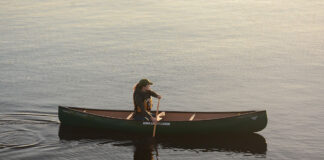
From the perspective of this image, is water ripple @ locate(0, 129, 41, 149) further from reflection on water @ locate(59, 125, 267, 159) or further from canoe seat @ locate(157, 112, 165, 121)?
canoe seat @ locate(157, 112, 165, 121)

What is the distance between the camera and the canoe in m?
19.1

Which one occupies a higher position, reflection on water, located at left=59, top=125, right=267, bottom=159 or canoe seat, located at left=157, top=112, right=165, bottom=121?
canoe seat, located at left=157, top=112, right=165, bottom=121

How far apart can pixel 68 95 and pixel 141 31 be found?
15.6 metres

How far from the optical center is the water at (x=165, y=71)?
61.9 ft

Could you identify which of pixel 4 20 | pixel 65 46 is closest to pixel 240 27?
pixel 65 46

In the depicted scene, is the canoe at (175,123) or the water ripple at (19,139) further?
the canoe at (175,123)

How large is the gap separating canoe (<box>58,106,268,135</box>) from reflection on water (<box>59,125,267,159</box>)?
0.22m

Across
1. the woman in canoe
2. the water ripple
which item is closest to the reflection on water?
the woman in canoe

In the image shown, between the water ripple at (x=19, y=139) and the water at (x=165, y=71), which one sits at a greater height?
the water at (x=165, y=71)

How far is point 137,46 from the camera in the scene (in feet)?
114

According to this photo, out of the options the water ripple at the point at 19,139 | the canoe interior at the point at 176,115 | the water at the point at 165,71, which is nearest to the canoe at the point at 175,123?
the canoe interior at the point at 176,115

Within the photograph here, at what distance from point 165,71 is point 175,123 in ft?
32.0

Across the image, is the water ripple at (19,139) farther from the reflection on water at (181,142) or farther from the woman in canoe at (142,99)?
the woman in canoe at (142,99)

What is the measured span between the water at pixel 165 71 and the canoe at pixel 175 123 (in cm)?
40
